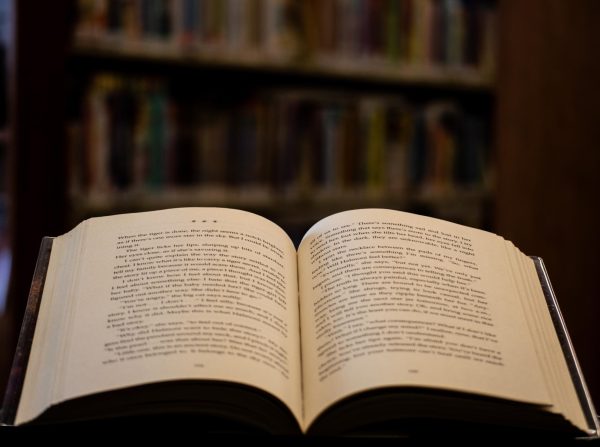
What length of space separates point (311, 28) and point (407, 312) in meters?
1.19

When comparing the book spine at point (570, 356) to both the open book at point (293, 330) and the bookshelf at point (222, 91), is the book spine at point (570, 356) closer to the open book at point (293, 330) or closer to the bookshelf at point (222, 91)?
the open book at point (293, 330)

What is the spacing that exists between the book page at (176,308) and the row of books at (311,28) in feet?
3.06

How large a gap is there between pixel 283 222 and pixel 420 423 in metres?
1.20

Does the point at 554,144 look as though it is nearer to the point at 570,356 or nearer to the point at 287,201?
the point at 287,201

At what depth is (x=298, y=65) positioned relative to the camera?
5.15ft

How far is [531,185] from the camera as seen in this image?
170cm

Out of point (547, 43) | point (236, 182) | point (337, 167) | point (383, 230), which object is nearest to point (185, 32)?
point (236, 182)

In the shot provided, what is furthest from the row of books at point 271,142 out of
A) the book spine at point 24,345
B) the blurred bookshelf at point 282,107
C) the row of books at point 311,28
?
the book spine at point 24,345

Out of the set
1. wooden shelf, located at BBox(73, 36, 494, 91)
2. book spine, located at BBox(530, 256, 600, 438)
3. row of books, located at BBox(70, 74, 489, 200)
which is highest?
wooden shelf, located at BBox(73, 36, 494, 91)

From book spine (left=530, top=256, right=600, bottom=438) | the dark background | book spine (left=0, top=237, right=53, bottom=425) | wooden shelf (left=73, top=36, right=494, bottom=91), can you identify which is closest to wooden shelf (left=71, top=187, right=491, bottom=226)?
the dark background

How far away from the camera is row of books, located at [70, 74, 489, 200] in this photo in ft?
4.65

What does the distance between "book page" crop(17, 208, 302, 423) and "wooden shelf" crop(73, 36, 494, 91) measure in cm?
90

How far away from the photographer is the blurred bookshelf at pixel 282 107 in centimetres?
141

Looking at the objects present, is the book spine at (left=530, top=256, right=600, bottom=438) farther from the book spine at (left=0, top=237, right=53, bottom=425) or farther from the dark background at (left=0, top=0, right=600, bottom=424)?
the dark background at (left=0, top=0, right=600, bottom=424)
